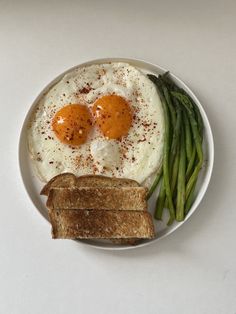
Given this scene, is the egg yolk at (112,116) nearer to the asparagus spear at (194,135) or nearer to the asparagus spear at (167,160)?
the asparagus spear at (167,160)

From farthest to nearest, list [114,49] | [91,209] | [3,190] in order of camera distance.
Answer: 1. [114,49]
2. [3,190]
3. [91,209]

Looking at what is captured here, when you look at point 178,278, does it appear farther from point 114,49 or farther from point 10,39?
point 10,39

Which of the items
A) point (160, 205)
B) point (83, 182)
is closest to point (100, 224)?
point (83, 182)

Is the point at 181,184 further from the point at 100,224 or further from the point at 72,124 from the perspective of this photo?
the point at 72,124

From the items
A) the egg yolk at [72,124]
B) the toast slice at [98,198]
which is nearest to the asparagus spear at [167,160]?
the toast slice at [98,198]

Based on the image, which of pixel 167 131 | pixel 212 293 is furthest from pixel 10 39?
pixel 212 293

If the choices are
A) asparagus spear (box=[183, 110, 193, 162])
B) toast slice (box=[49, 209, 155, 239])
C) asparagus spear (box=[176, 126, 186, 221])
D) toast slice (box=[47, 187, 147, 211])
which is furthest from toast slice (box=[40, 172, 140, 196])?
asparagus spear (box=[183, 110, 193, 162])

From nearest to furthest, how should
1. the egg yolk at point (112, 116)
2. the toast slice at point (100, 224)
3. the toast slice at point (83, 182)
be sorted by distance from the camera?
the toast slice at point (100, 224)
the toast slice at point (83, 182)
the egg yolk at point (112, 116)
